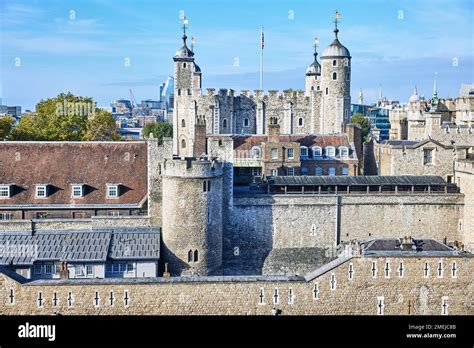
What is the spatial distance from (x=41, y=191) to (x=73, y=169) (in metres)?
2.39

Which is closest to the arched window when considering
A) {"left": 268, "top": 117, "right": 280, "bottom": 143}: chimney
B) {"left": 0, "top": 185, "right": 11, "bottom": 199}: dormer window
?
{"left": 268, "top": 117, "right": 280, "bottom": 143}: chimney

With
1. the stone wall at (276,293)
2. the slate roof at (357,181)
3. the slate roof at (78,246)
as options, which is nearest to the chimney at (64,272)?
the slate roof at (78,246)

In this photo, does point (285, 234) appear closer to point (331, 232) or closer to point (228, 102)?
point (331, 232)

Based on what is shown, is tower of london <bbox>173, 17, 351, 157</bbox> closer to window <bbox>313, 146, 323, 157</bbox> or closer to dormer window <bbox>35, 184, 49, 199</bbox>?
window <bbox>313, 146, 323, 157</bbox>

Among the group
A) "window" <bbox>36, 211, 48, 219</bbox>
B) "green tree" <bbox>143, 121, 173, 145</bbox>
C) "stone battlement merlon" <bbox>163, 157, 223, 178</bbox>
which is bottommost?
"window" <bbox>36, 211, 48, 219</bbox>

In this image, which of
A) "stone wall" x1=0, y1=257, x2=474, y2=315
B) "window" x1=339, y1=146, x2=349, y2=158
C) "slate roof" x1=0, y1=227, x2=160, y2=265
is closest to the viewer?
"stone wall" x1=0, y1=257, x2=474, y2=315

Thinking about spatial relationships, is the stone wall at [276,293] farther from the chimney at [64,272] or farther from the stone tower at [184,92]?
the stone tower at [184,92]

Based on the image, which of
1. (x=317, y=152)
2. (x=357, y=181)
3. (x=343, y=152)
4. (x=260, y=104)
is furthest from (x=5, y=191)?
(x=260, y=104)

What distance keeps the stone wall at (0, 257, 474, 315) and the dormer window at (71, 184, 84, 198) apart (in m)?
11.7

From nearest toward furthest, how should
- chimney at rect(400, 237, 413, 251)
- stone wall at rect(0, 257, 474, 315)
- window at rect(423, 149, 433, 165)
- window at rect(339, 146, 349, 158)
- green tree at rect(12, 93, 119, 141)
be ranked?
stone wall at rect(0, 257, 474, 315) → chimney at rect(400, 237, 413, 251) → window at rect(423, 149, 433, 165) → window at rect(339, 146, 349, 158) → green tree at rect(12, 93, 119, 141)

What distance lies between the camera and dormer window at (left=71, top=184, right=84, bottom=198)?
42.9 metres

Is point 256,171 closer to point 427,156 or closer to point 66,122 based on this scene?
point 427,156

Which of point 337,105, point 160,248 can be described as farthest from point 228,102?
point 160,248
